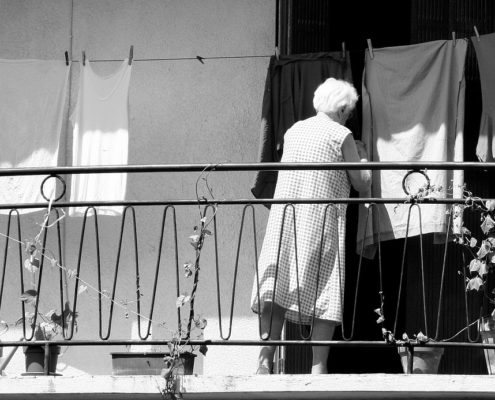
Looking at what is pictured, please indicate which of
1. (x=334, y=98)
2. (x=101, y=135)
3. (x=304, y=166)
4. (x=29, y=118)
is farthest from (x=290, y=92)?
(x=29, y=118)

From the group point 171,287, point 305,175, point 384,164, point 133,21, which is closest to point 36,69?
point 133,21

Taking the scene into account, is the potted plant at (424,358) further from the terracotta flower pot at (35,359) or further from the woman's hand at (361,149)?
the terracotta flower pot at (35,359)

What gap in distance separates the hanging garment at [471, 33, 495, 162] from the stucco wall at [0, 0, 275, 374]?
63.1 inches

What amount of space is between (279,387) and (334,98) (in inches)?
69.2

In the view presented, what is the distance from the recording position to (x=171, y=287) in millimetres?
9133

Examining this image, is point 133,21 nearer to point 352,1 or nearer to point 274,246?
point 352,1

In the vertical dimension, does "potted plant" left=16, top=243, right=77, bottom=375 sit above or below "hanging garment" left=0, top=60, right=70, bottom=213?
below

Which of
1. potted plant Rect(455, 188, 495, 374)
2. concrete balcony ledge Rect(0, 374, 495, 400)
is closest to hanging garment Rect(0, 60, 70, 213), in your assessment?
concrete balcony ledge Rect(0, 374, 495, 400)

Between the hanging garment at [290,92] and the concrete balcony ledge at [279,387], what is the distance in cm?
179

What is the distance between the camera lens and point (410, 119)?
846cm

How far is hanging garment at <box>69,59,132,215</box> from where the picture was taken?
27.9 ft

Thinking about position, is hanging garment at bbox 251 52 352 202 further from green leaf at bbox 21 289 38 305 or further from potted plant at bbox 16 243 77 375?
green leaf at bbox 21 289 38 305

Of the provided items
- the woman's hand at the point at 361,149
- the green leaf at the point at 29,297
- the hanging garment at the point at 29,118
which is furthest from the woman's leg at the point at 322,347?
the hanging garment at the point at 29,118

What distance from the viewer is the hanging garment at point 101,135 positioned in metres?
8.52
